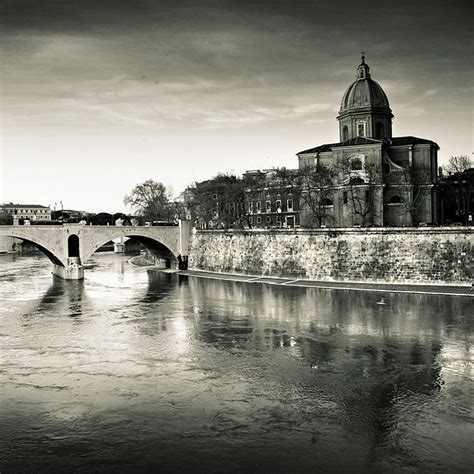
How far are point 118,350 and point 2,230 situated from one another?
33.1 m

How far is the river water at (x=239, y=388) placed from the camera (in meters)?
15.1

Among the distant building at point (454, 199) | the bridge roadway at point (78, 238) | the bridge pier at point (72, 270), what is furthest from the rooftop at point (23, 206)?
the distant building at point (454, 199)

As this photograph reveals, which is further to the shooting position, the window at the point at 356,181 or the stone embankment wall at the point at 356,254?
the window at the point at 356,181

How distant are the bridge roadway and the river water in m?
19.7

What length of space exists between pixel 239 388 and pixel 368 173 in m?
44.7

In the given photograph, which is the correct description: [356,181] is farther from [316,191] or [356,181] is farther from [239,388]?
[239,388]

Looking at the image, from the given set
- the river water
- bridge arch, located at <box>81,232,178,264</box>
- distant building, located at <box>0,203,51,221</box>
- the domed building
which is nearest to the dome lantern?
the domed building

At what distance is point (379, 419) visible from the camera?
17.4m

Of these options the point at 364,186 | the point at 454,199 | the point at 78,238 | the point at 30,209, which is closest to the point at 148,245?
the point at 78,238

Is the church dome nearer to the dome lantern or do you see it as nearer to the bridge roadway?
the dome lantern

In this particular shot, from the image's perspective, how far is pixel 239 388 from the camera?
20406 mm

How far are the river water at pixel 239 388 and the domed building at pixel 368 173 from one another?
81.2ft

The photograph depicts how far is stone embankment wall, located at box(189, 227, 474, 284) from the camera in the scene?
4516 centimetres

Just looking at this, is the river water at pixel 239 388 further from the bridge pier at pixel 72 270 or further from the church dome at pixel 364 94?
the church dome at pixel 364 94
